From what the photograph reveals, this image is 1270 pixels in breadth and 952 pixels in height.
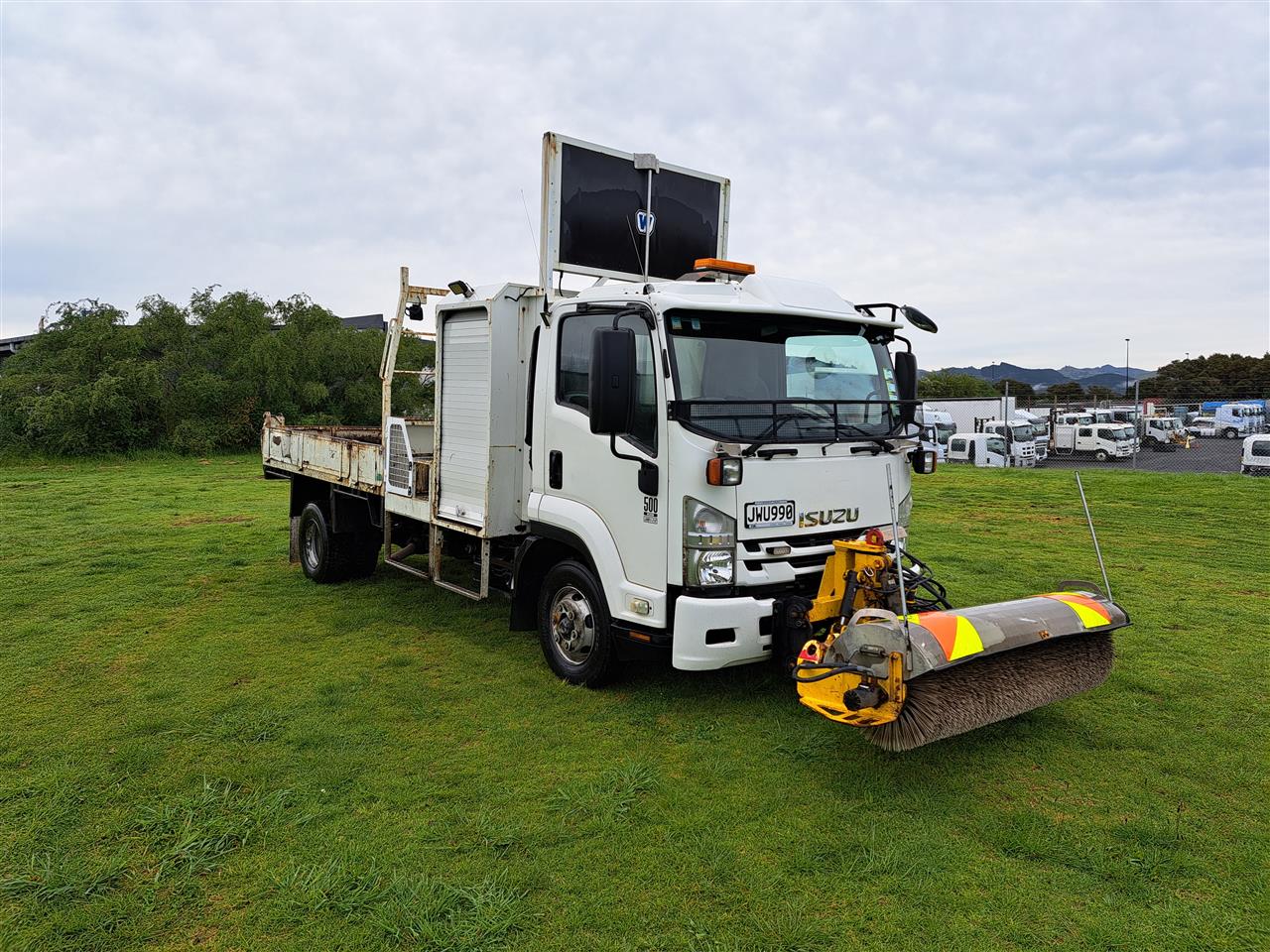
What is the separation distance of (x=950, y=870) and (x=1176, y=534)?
34.2ft

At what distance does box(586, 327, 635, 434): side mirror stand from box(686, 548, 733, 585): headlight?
0.81 metres

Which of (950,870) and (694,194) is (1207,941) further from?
(694,194)

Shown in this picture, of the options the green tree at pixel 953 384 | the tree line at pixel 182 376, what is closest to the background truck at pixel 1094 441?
the tree line at pixel 182 376

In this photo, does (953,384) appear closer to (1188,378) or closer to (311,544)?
(1188,378)

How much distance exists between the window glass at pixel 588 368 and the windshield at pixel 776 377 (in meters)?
0.18

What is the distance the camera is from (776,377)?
4.93 metres

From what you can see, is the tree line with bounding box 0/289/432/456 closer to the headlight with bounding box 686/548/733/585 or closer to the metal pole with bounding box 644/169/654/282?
the metal pole with bounding box 644/169/654/282

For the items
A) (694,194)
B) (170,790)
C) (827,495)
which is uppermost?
(694,194)

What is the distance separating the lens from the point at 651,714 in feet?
16.3

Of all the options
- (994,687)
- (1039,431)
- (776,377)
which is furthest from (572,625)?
(1039,431)

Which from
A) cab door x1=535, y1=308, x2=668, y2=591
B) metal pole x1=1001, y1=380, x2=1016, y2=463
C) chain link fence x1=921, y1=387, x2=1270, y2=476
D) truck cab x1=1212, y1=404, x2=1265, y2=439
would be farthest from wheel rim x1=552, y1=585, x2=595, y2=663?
truck cab x1=1212, y1=404, x2=1265, y2=439

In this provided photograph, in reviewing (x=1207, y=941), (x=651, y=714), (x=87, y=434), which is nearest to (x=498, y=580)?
(x=651, y=714)

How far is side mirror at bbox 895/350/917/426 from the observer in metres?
5.48

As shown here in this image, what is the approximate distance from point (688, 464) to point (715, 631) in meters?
0.91
